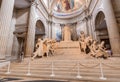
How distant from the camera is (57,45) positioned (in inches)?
362

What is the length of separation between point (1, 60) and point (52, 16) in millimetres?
11794

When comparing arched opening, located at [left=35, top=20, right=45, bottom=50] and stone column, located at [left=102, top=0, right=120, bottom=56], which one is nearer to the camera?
stone column, located at [left=102, top=0, right=120, bottom=56]

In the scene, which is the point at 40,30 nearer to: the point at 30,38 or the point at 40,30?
the point at 40,30

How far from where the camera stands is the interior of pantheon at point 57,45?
11.7 ft

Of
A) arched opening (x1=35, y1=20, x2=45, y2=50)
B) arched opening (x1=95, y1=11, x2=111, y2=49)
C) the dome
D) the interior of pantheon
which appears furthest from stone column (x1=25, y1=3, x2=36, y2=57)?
the dome

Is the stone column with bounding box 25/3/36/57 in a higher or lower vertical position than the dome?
lower

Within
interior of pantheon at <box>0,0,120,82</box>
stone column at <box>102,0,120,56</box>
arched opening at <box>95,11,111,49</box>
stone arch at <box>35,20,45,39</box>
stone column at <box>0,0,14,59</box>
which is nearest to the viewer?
interior of pantheon at <box>0,0,120,82</box>

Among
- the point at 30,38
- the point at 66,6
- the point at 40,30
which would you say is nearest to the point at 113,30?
the point at 30,38

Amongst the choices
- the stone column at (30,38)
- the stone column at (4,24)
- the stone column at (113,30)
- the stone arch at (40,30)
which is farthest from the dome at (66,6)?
the stone column at (4,24)

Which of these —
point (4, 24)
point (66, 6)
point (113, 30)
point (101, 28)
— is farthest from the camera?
point (66, 6)

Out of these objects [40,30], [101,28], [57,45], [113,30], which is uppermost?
[40,30]

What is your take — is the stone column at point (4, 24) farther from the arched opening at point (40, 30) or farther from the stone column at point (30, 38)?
the arched opening at point (40, 30)

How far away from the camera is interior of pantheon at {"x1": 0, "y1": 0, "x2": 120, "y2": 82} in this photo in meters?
3.55

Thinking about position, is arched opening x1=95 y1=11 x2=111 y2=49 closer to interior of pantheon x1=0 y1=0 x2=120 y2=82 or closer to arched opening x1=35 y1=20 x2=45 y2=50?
interior of pantheon x1=0 y1=0 x2=120 y2=82
